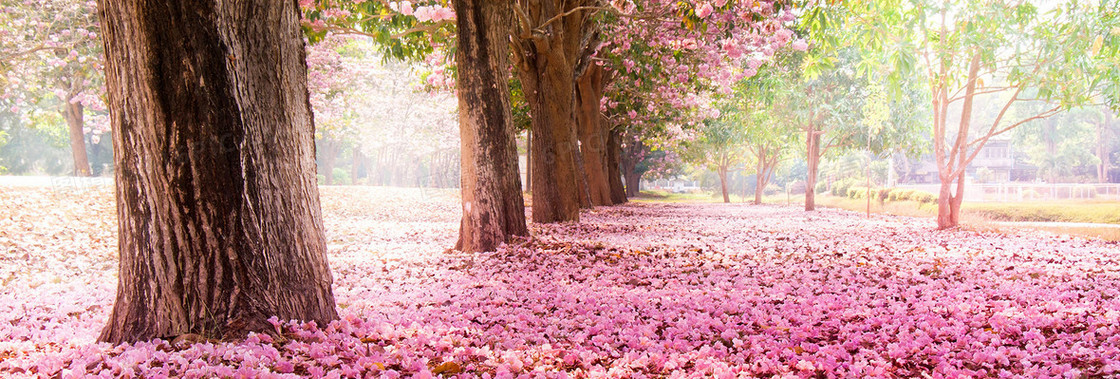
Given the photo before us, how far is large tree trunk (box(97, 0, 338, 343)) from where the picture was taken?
9.03 ft

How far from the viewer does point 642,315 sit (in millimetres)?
4031

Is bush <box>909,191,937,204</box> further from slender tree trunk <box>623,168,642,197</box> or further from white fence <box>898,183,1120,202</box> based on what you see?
slender tree trunk <box>623,168,642,197</box>

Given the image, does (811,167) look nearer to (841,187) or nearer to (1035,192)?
(1035,192)

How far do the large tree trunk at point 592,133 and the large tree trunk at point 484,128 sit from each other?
885cm

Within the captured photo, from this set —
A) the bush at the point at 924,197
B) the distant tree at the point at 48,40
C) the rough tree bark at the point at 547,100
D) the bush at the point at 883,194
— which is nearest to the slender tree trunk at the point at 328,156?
the distant tree at the point at 48,40

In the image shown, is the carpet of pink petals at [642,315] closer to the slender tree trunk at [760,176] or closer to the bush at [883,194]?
the bush at [883,194]

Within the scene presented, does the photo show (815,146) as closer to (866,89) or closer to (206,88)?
(866,89)

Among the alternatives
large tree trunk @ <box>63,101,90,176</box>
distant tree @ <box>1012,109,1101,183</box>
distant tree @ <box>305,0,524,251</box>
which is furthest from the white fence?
large tree trunk @ <box>63,101,90,176</box>

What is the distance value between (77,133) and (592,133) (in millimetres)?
16264

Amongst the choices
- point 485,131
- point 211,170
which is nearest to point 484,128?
point 485,131

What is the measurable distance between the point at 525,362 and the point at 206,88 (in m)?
1.94

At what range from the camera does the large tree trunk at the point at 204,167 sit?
2.75m

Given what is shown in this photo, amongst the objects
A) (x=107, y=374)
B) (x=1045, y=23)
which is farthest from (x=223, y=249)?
(x=1045, y=23)

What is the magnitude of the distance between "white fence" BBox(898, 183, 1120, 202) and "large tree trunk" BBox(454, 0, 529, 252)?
15.7 meters
